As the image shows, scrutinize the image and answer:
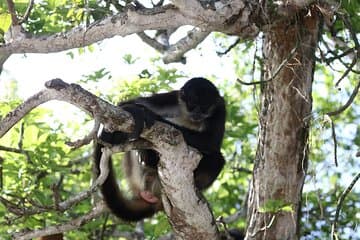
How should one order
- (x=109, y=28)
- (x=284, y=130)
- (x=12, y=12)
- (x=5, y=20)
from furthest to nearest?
(x=284, y=130)
(x=109, y=28)
(x=5, y=20)
(x=12, y=12)

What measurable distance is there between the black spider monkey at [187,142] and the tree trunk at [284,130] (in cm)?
46

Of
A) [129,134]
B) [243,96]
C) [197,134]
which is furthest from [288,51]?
[243,96]

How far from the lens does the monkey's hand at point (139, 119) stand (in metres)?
3.96

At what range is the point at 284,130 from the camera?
15.5ft

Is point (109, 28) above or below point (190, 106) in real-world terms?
above

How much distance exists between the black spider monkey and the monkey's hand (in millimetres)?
929

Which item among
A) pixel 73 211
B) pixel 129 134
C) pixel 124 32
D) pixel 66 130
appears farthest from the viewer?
pixel 66 130

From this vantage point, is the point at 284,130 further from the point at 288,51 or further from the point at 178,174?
the point at 178,174

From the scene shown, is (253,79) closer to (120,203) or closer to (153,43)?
(120,203)

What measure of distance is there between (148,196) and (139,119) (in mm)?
1375

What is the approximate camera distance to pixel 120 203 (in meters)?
5.24

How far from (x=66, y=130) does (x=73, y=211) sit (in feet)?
2.45

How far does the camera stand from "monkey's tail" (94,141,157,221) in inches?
203

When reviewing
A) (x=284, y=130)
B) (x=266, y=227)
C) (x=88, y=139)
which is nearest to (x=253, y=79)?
(x=284, y=130)
